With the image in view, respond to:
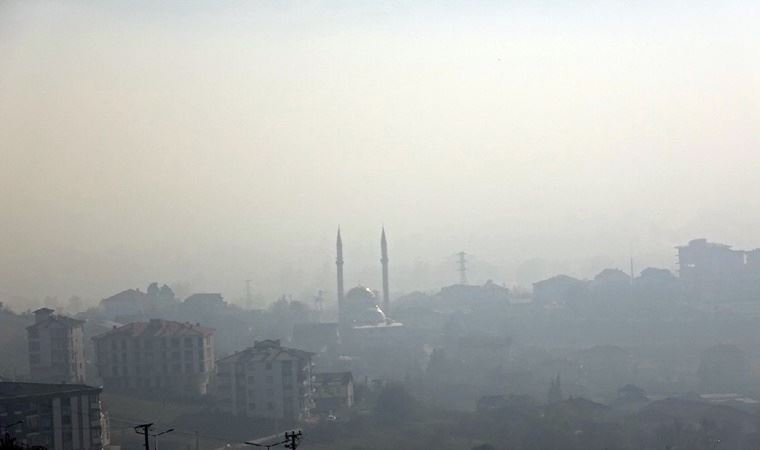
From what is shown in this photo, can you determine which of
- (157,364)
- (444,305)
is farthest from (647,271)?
(157,364)

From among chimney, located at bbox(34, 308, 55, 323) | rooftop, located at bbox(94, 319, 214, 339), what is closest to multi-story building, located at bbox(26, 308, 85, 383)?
chimney, located at bbox(34, 308, 55, 323)

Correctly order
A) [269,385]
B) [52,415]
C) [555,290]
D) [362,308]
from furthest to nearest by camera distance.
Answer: [555,290] < [362,308] < [269,385] < [52,415]

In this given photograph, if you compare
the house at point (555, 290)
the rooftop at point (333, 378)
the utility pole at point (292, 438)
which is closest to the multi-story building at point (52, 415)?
the utility pole at point (292, 438)

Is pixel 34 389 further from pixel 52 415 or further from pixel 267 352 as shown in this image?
pixel 267 352

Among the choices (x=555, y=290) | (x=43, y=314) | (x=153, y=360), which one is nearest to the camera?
(x=153, y=360)

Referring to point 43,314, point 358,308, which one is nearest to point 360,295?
point 358,308

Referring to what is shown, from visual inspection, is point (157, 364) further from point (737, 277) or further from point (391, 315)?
point (737, 277)

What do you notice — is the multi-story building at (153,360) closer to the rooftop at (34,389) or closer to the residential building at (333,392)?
the residential building at (333,392)
